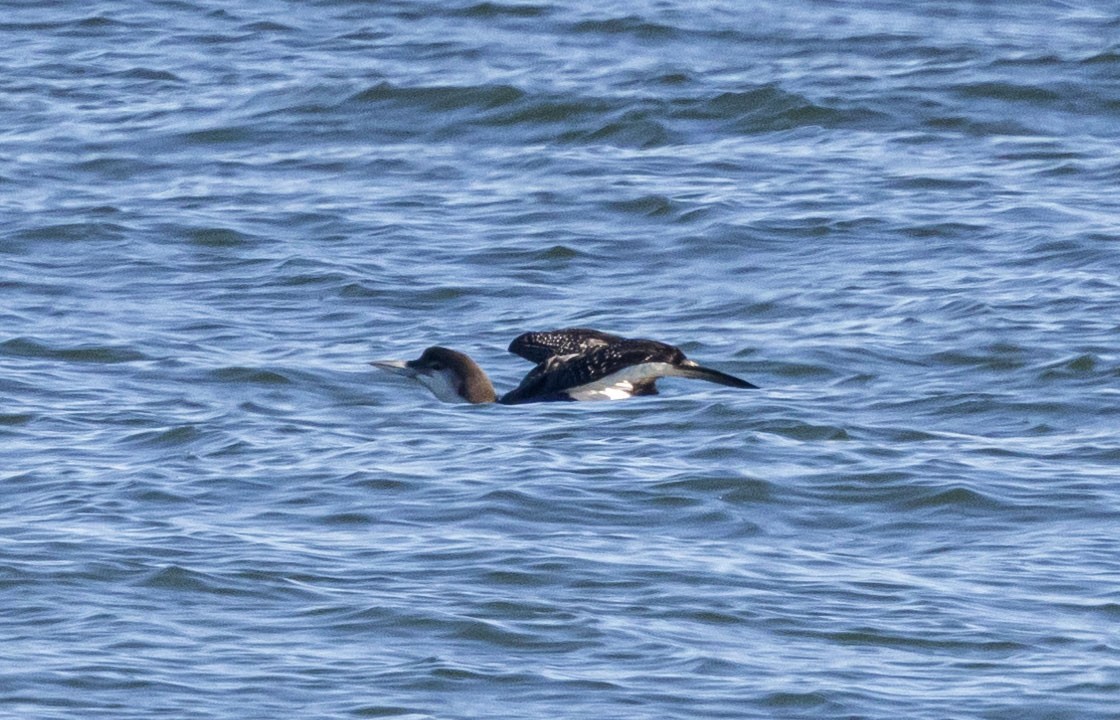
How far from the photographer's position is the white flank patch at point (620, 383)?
459 inches

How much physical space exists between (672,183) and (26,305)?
4.79 m

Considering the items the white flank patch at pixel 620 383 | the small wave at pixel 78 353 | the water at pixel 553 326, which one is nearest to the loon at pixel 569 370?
the white flank patch at pixel 620 383

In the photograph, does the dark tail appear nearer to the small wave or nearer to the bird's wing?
the bird's wing

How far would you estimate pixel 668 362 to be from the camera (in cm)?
1162

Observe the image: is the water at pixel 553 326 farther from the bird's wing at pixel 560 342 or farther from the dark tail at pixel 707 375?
the bird's wing at pixel 560 342

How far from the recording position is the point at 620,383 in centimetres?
1184

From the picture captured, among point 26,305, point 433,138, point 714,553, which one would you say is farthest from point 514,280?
point 714,553

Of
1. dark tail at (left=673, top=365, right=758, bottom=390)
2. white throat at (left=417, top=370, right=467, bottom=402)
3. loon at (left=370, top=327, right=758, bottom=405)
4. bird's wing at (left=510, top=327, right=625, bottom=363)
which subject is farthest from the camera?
bird's wing at (left=510, top=327, right=625, bottom=363)

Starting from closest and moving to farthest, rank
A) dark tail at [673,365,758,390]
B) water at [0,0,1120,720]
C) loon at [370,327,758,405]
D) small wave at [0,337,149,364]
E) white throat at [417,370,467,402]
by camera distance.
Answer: water at [0,0,1120,720] < dark tail at [673,365,758,390] < loon at [370,327,758,405] < white throat at [417,370,467,402] < small wave at [0,337,149,364]

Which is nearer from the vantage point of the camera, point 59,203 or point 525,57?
point 59,203

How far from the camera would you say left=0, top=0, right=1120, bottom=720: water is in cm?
797

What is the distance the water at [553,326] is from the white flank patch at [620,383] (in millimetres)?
164

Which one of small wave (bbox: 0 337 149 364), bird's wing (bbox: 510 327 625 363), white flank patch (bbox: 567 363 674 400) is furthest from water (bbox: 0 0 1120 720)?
bird's wing (bbox: 510 327 625 363)

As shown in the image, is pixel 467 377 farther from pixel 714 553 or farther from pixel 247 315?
pixel 714 553
